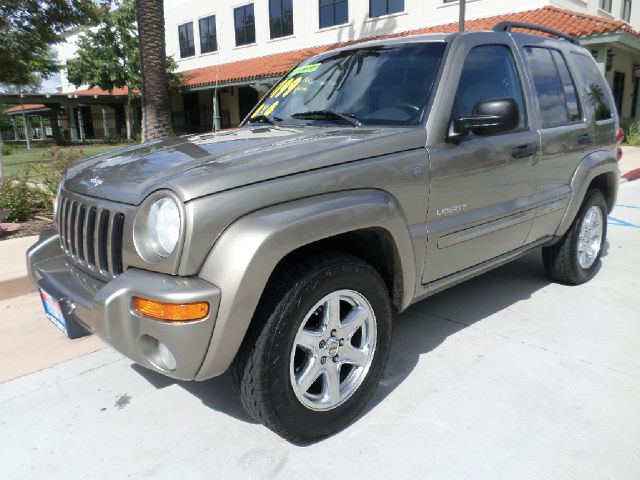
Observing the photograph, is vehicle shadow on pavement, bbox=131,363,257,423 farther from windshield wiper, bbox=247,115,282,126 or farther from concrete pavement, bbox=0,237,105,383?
windshield wiper, bbox=247,115,282,126

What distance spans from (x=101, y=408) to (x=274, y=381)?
1.18 m

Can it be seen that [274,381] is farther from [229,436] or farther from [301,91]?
[301,91]

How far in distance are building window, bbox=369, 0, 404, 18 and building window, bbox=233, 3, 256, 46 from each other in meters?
6.53

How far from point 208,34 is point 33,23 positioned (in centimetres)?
1686

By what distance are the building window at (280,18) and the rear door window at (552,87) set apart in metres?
19.1

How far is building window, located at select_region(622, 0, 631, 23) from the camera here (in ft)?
68.7

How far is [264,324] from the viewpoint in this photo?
84.0 inches

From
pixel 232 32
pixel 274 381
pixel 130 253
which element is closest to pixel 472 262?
pixel 274 381

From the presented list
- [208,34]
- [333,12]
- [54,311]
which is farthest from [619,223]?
[208,34]

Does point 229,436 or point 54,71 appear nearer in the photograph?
point 229,436

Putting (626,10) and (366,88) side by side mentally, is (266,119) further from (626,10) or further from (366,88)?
(626,10)

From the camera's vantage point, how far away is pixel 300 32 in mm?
20875

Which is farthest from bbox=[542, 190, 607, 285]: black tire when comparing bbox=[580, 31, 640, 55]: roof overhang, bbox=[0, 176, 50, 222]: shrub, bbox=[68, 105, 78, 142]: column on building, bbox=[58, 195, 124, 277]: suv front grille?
bbox=[68, 105, 78, 142]: column on building

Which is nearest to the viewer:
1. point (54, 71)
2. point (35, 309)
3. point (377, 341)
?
point (377, 341)
